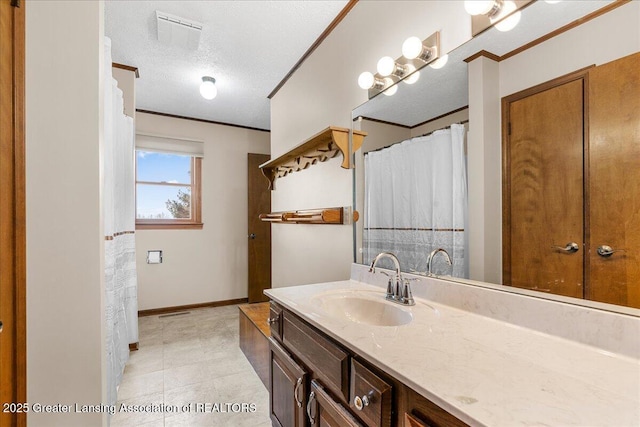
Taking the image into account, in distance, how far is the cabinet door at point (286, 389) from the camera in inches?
46.6

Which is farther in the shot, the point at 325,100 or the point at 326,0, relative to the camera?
the point at 325,100

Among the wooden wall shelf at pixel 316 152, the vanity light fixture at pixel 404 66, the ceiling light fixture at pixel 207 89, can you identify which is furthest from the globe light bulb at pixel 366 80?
the ceiling light fixture at pixel 207 89

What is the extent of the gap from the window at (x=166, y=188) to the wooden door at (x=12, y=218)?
110 inches

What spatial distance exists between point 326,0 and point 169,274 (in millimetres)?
3464

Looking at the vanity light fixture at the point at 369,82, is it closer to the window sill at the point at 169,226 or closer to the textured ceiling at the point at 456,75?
the textured ceiling at the point at 456,75

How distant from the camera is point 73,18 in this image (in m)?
1.09

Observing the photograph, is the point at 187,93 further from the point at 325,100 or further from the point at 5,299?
the point at 5,299

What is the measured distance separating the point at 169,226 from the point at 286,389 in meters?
3.06

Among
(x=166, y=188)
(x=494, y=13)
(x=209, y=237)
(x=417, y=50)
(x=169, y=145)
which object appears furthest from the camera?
(x=209, y=237)

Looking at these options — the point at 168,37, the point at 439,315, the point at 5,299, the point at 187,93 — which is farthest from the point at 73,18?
the point at 187,93

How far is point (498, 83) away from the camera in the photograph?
41.4 inches

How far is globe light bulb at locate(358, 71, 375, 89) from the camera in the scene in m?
1.62

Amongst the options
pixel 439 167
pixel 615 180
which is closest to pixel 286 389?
pixel 439 167

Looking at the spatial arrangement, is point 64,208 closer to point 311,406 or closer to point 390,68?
point 311,406
